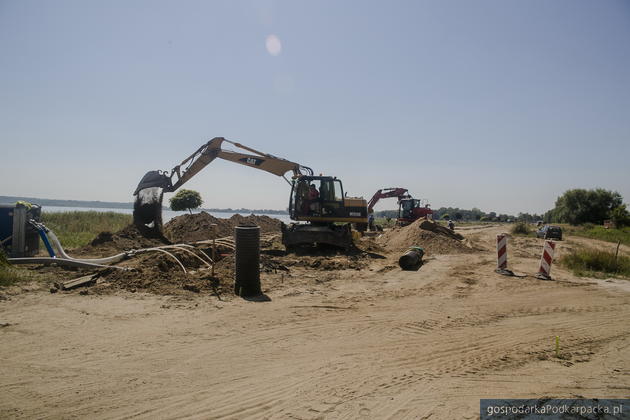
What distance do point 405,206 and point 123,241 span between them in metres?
24.1

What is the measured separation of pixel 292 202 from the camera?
15141mm

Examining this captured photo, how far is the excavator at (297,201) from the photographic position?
562 inches

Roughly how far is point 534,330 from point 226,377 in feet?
15.9

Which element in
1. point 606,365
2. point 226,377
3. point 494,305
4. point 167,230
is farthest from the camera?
point 167,230

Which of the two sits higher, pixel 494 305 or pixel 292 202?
pixel 292 202

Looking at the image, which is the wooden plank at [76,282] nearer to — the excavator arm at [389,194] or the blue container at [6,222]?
the blue container at [6,222]

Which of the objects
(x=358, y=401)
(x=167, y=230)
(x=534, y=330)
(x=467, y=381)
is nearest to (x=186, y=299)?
(x=358, y=401)

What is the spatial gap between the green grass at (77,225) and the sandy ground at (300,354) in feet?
38.0

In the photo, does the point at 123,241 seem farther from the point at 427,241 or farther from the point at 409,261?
the point at 427,241

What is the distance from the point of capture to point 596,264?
1210 centimetres

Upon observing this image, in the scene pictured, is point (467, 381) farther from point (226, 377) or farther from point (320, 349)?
point (226, 377)

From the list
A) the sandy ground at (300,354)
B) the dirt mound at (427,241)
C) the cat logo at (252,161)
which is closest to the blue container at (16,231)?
the sandy ground at (300,354)

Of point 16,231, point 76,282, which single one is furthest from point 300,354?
point 16,231

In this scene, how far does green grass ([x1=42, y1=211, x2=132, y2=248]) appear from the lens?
672 inches
